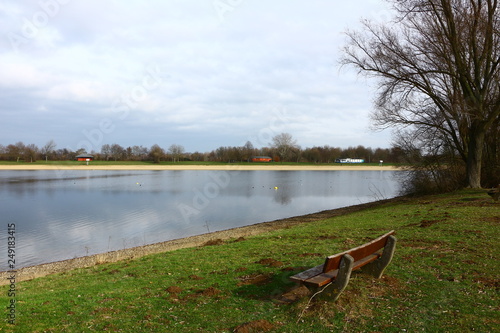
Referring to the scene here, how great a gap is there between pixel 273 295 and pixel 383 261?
187cm

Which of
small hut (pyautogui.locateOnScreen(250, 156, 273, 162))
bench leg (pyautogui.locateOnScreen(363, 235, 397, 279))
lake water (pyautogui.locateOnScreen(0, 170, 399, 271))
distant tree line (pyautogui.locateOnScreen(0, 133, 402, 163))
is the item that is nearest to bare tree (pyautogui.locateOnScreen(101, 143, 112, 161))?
distant tree line (pyautogui.locateOnScreen(0, 133, 402, 163))

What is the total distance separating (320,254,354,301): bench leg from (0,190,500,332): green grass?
0.42 ft

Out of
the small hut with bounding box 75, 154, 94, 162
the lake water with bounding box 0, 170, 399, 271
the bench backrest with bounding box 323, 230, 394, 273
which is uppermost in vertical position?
the small hut with bounding box 75, 154, 94, 162

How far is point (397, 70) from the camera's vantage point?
18.5m

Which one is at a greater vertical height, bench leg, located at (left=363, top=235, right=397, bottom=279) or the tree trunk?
the tree trunk

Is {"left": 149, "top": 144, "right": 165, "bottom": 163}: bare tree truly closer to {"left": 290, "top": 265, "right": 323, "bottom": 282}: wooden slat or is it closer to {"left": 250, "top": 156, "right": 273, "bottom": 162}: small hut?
{"left": 250, "top": 156, "right": 273, "bottom": 162}: small hut

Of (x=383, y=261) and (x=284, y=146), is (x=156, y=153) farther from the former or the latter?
(x=383, y=261)

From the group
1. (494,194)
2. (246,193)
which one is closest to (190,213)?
(246,193)

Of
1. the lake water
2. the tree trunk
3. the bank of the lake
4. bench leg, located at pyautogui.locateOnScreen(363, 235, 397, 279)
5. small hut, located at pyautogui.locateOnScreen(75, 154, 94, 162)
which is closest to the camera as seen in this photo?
bench leg, located at pyautogui.locateOnScreen(363, 235, 397, 279)

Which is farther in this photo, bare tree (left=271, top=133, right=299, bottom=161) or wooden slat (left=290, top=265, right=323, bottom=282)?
bare tree (left=271, top=133, right=299, bottom=161)

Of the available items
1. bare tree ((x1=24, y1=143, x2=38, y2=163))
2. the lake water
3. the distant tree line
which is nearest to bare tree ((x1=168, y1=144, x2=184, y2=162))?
the distant tree line

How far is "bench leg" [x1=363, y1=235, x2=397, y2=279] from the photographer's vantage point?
18.4 ft

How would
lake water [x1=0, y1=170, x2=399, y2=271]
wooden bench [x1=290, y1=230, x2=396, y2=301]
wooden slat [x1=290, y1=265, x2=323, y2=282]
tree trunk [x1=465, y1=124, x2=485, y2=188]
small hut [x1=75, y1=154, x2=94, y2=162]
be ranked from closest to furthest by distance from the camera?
wooden bench [x1=290, y1=230, x2=396, y2=301], wooden slat [x1=290, y1=265, x2=323, y2=282], lake water [x1=0, y1=170, x2=399, y2=271], tree trunk [x1=465, y1=124, x2=485, y2=188], small hut [x1=75, y1=154, x2=94, y2=162]

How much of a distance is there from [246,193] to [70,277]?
2802 cm
